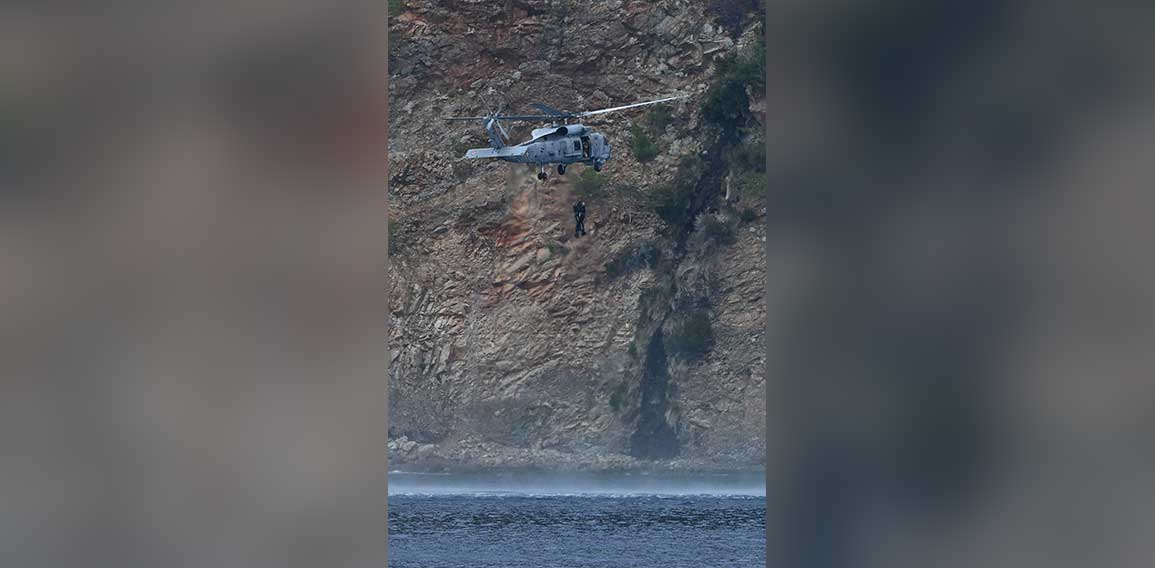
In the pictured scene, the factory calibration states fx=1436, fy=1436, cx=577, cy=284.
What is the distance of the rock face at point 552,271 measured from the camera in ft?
80.2

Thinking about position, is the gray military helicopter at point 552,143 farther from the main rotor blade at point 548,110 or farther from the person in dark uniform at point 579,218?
the person in dark uniform at point 579,218

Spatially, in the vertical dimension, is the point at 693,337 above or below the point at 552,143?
below

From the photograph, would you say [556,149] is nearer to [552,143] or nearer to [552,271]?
[552,143]

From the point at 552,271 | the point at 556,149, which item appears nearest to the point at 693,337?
the point at 552,271

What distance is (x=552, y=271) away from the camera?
2494cm
